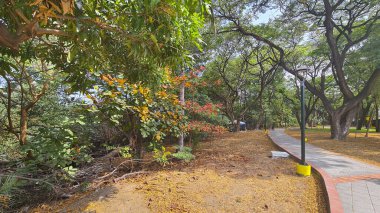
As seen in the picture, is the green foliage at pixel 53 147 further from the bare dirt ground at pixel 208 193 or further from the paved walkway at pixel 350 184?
the paved walkway at pixel 350 184

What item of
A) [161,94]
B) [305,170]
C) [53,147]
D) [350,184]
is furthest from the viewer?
[161,94]

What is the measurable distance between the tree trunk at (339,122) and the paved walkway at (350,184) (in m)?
5.67

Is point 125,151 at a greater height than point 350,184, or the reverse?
point 125,151

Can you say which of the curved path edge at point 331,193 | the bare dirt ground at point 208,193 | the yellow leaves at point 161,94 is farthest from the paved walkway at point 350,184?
the yellow leaves at point 161,94

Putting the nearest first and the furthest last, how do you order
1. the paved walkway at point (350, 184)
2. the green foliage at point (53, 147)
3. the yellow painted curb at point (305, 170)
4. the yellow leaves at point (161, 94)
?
the paved walkway at point (350, 184) < the green foliage at point (53, 147) < the yellow painted curb at point (305, 170) < the yellow leaves at point (161, 94)

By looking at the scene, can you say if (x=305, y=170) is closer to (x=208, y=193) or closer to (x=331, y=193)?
(x=331, y=193)

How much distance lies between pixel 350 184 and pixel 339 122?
8.24 m

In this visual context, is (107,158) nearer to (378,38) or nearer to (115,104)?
(115,104)

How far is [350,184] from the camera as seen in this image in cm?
397

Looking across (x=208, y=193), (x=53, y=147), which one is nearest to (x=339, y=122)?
(x=208, y=193)

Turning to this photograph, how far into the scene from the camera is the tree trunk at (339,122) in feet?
35.1

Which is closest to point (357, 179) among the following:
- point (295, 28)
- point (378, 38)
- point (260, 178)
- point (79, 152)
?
point (260, 178)

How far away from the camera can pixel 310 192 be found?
12.2 ft

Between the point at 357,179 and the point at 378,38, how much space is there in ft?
25.0
